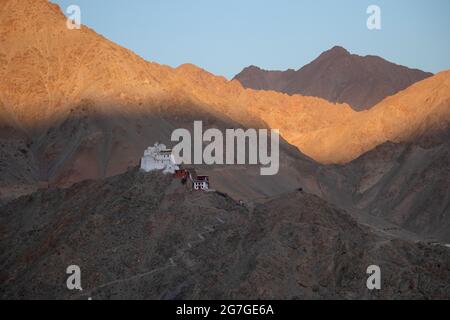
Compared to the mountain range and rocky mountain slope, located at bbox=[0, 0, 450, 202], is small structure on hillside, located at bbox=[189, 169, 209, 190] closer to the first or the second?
the mountain range

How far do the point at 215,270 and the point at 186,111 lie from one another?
87252mm

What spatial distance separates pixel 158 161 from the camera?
302 feet

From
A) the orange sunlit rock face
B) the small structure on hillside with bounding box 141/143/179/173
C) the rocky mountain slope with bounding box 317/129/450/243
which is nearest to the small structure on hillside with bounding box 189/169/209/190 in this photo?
the small structure on hillside with bounding box 141/143/179/173

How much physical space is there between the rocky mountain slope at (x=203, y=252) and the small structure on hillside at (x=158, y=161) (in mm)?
1333

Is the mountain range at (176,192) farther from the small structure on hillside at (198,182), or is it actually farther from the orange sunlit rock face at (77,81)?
the small structure on hillside at (198,182)

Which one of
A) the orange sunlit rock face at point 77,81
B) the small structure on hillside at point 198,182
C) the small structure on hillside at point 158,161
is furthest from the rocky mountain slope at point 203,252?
the orange sunlit rock face at point 77,81

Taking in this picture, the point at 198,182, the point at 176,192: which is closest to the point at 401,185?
the point at 198,182

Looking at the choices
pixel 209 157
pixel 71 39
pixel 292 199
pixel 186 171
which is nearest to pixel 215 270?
pixel 292 199

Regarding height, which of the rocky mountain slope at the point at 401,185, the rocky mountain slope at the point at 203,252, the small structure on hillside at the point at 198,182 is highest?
the rocky mountain slope at the point at 401,185

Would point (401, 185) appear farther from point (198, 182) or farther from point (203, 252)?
point (203, 252)

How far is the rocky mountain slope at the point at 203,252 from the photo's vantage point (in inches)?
2758

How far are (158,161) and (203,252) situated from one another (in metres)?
16.4

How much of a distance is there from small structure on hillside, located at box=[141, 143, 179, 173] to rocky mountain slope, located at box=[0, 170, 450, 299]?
4.37 feet

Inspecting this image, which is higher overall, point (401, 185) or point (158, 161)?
point (401, 185)
